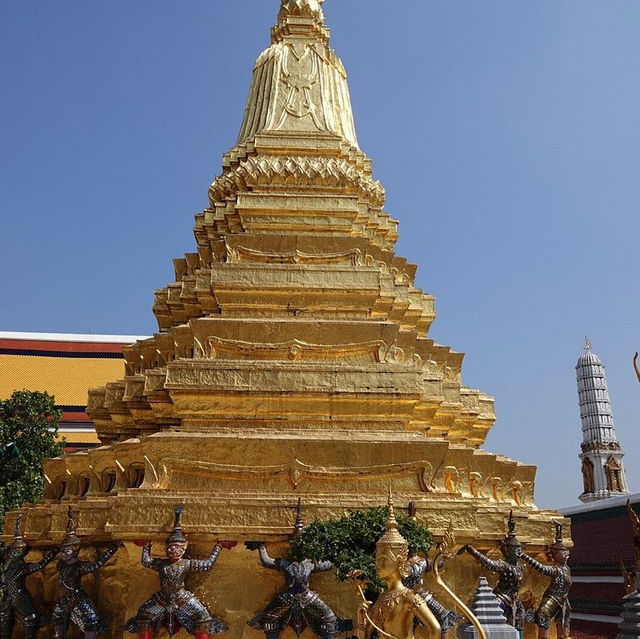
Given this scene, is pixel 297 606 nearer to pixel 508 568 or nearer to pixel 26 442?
pixel 508 568

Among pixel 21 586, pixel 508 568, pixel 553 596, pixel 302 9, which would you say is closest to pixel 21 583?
pixel 21 586

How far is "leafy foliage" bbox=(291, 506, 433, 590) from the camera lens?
7291 mm

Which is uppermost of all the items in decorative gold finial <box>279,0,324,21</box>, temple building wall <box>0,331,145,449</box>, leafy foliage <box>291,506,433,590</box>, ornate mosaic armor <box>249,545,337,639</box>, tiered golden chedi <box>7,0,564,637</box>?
decorative gold finial <box>279,0,324,21</box>

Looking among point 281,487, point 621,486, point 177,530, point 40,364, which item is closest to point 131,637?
point 177,530

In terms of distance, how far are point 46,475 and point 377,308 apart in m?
5.86

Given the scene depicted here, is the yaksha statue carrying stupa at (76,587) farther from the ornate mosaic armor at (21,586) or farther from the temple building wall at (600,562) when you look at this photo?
the temple building wall at (600,562)

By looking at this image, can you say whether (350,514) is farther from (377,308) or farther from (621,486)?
(621,486)

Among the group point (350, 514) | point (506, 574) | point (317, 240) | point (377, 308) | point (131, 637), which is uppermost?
point (317, 240)

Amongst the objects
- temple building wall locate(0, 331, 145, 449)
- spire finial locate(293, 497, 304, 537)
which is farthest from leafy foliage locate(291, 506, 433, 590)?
temple building wall locate(0, 331, 145, 449)

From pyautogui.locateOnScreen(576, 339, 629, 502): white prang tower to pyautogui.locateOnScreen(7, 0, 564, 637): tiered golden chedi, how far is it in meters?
23.0

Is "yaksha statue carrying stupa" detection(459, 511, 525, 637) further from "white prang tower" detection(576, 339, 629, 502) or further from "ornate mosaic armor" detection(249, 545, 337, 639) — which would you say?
"white prang tower" detection(576, 339, 629, 502)

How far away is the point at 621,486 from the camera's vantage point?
32.1 m

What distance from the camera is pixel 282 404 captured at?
30.6 ft

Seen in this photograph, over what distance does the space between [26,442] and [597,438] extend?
27.2 meters
